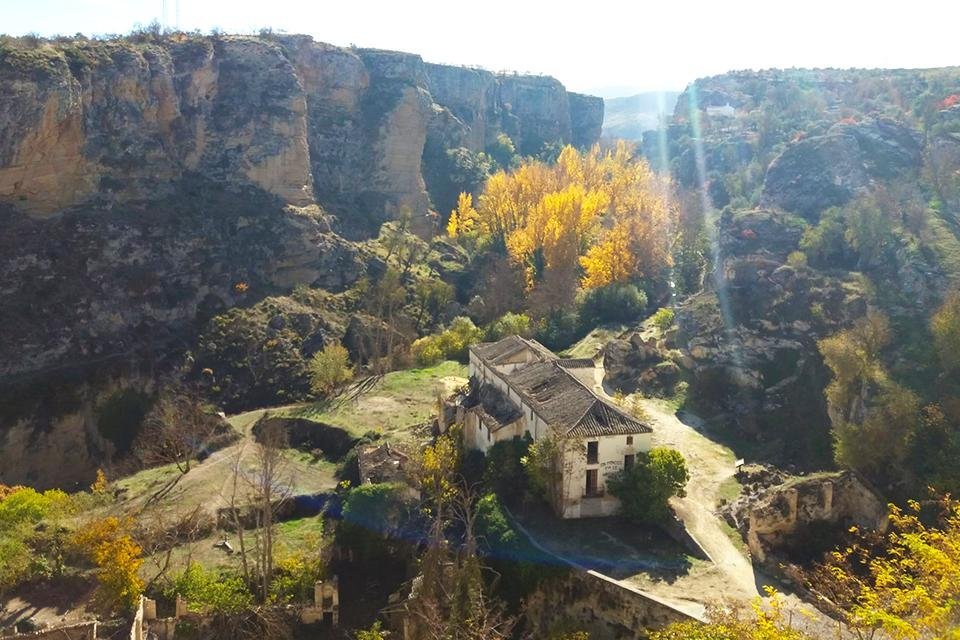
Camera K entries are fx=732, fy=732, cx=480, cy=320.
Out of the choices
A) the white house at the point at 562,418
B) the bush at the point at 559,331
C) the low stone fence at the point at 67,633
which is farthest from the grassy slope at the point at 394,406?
the low stone fence at the point at 67,633

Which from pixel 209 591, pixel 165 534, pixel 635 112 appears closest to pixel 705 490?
pixel 209 591

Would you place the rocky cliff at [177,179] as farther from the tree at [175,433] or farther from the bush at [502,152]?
the bush at [502,152]

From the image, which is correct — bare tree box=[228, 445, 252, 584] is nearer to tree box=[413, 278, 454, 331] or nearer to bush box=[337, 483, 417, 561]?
bush box=[337, 483, 417, 561]

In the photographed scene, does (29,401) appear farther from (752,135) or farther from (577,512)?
(752,135)

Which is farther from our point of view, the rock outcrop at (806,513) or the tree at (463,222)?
the tree at (463,222)

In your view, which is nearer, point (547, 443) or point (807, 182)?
point (547, 443)

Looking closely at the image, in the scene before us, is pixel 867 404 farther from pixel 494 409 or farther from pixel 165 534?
pixel 165 534

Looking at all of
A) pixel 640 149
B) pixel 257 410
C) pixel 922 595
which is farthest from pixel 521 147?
pixel 922 595
